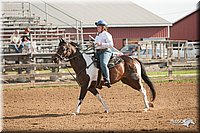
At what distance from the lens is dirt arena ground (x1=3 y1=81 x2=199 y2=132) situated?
9336 mm

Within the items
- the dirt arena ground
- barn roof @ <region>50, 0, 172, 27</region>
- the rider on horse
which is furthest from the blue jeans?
barn roof @ <region>50, 0, 172, 27</region>

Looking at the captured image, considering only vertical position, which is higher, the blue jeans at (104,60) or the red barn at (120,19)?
the red barn at (120,19)

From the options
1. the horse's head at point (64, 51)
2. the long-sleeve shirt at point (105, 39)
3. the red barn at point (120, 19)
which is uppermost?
the red barn at point (120, 19)

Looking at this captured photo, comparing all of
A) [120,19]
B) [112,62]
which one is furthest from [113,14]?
[112,62]

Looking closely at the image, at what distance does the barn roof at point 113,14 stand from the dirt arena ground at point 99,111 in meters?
22.0

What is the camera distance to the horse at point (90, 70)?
38.1ft

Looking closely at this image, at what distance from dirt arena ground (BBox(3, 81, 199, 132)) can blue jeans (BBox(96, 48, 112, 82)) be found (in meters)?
0.98

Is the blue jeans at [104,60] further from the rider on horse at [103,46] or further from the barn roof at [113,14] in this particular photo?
the barn roof at [113,14]

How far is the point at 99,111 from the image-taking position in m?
11.9

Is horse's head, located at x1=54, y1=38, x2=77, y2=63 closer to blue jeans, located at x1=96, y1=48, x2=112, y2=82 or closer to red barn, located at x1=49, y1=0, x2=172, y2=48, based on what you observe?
blue jeans, located at x1=96, y1=48, x2=112, y2=82

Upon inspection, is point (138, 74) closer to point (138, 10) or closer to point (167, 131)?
point (167, 131)

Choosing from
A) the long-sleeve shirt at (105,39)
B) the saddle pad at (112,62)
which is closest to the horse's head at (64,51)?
the saddle pad at (112,62)

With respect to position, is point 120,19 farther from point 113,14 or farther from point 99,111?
point 99,111

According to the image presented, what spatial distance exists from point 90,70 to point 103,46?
0.73m
